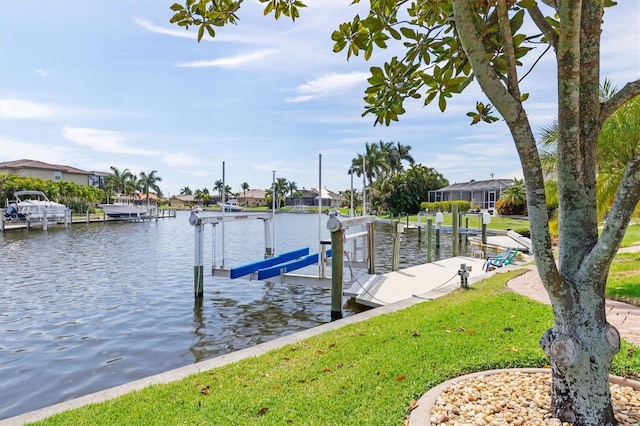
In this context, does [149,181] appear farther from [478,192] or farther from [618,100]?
[618,100]

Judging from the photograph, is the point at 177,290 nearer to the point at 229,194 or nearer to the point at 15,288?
the point at 15,288

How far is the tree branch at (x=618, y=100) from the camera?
308 cm

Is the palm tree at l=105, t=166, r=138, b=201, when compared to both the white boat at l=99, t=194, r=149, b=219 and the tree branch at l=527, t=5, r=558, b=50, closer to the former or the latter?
the white boat at l=99, t=194, r=149, b=219

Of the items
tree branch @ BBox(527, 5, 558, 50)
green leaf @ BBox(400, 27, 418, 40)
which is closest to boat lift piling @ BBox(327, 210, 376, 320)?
green leaf @ BBox(400, 27, 418, 40)

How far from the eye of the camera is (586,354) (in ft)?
9.79

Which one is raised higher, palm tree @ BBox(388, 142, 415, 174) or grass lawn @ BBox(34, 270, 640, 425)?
palm tree @ BBox(388, 142, 415, 174)

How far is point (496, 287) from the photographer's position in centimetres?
958

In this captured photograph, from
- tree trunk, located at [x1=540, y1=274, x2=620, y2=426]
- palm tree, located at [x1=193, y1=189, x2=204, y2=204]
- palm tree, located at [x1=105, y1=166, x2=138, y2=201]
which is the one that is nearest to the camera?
tree trunk, located at [x1=540, y1=274, x2=620, y2=426]

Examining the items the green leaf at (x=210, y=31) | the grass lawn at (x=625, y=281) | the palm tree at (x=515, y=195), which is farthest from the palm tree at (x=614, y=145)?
the palm tree at (x=515, y=195)

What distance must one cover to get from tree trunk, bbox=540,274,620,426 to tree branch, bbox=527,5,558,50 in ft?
6.17

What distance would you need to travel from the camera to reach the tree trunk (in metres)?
2.97

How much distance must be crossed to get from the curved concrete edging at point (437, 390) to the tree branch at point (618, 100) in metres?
2.59

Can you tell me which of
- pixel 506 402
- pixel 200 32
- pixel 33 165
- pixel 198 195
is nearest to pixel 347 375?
pixel 506 402

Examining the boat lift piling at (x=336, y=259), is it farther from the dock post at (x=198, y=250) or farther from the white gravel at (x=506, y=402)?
the white gravel at (x=506, y=402)
